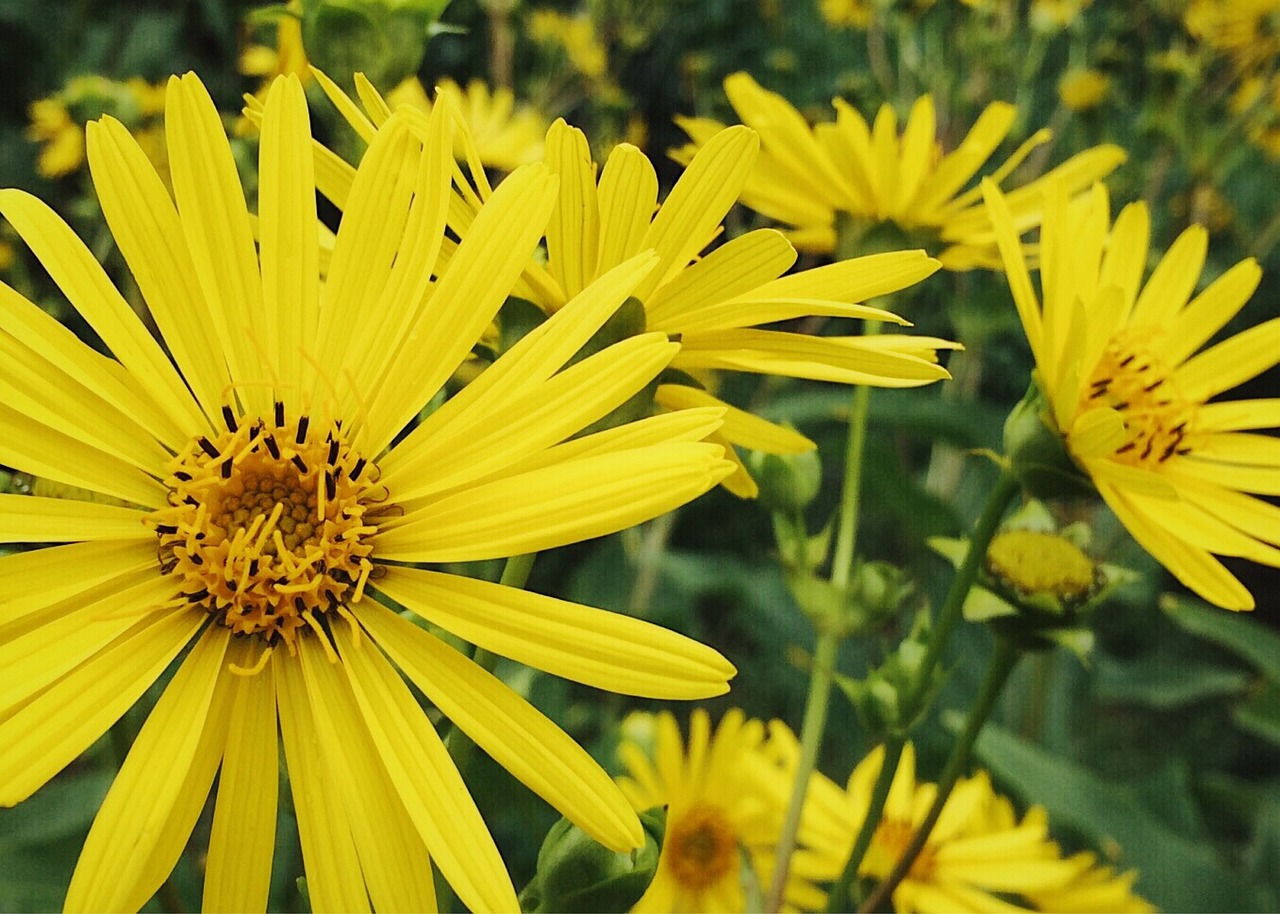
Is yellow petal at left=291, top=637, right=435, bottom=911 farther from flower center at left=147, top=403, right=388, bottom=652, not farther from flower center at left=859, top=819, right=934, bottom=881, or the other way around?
flower center at left=859, top=819, right=934, bottom=881

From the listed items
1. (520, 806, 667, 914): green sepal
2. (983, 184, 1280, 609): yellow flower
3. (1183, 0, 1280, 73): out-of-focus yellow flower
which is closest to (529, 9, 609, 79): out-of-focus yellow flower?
(1183, 0, 1280, 73): out-of-focus yellow flower

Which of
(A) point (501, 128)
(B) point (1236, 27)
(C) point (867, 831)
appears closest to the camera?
(C) point (867, 831)

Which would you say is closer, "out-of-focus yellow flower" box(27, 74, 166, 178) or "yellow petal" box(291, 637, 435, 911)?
"yellow petal" box(291, 637, 435, 911)

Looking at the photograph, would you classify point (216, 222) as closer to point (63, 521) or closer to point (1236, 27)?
point (63, 521)

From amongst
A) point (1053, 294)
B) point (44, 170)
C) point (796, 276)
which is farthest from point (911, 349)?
point (44, 170)

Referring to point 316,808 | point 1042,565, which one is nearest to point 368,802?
point 316,808
